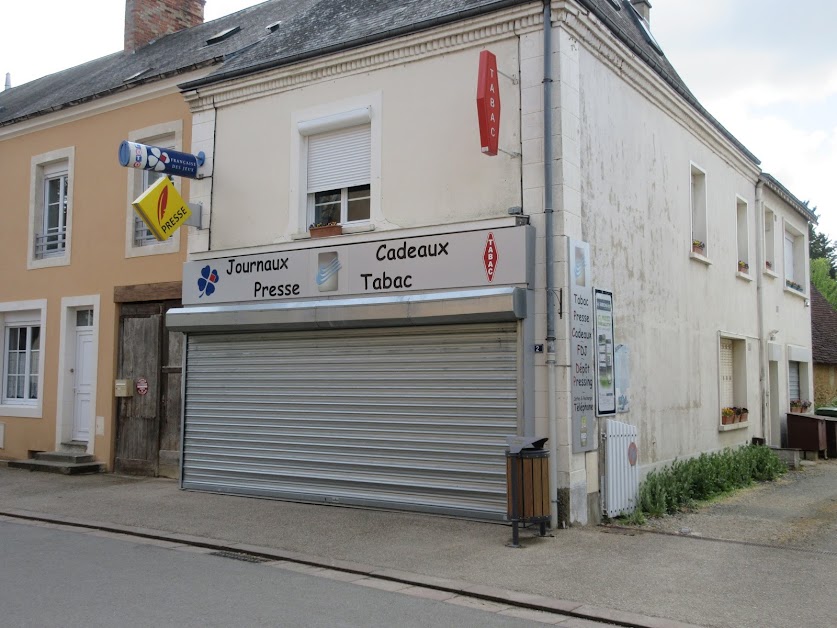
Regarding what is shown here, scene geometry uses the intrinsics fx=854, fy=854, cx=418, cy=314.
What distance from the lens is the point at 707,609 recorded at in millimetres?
6242

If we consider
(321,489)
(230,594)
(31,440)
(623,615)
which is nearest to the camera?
(623,615)

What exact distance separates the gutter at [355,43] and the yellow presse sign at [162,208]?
5.49 feet

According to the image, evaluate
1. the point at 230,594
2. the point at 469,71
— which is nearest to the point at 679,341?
the point at 469,71

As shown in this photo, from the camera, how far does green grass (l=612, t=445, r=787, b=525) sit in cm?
1037

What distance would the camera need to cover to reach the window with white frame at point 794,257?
19.2 metres

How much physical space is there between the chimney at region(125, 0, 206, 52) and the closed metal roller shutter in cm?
826

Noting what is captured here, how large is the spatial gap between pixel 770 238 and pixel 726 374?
4425 mm

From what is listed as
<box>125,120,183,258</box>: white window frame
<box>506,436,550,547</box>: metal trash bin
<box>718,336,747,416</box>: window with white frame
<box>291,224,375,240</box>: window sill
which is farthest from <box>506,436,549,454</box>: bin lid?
<box>718,336,747,416</box>: window with white frame

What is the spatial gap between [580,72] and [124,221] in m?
7.85

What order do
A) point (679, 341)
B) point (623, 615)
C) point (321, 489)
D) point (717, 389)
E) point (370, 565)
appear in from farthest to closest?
point (717, 389) < point (679, 341) < point (321, 489) < point (370, 565) < point (623, 615)

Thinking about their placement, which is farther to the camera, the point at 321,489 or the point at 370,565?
the point at 321,489

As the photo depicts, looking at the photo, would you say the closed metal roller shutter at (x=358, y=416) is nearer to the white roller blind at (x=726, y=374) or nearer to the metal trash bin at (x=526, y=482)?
the metal trash bin at (x=526, y=482)

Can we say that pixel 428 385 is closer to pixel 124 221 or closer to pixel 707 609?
pixel 707 609

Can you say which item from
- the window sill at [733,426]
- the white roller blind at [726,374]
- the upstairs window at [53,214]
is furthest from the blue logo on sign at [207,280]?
the white roller blind at [726,374]
